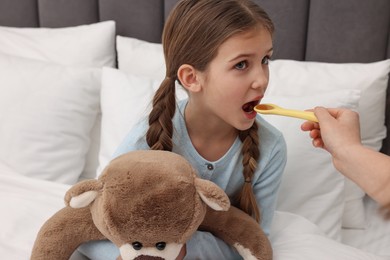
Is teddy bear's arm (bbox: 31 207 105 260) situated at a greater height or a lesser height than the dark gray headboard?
lesser

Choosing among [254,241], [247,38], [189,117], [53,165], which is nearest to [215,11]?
[247,38]

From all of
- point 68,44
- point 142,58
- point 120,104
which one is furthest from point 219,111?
point 68,44

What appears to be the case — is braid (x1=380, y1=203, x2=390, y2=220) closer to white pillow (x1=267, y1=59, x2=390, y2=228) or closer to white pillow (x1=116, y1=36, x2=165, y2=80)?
white pillow (x1=267, y1=59, x2=390, y2=228)

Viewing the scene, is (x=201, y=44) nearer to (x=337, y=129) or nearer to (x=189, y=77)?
(x=189, y=77)

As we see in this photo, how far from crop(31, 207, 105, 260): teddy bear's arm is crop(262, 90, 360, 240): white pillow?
567mm

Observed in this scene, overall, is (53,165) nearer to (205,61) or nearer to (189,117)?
(189,117)

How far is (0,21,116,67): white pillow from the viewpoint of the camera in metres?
1.70

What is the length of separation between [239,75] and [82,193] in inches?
15.8

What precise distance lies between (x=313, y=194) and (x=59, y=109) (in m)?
0.78

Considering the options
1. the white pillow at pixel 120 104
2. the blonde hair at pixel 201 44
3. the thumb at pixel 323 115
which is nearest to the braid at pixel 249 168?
the blonde hair at pixel 201 44

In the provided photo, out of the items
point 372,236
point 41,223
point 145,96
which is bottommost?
point 372,236

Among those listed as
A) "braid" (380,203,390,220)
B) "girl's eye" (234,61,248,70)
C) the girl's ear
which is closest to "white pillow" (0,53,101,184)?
the girl's ear

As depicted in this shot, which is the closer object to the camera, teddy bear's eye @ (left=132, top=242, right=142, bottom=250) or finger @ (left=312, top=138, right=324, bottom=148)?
teddy bear's eye @ (left=132, top=242, right=142, bottom=250)

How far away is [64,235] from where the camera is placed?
1063 mm
